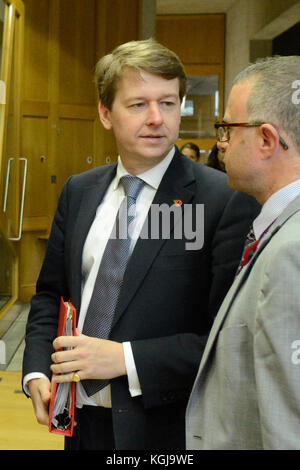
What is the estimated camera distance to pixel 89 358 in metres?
1.43

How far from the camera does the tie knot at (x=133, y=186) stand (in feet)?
5.33

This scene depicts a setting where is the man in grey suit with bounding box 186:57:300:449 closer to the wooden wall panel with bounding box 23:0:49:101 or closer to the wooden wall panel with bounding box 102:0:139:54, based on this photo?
the wooden wall panel with bounding box 23:0:49:101

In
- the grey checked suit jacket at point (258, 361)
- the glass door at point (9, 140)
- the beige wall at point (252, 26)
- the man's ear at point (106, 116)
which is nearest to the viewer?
the grey checked suit jacket at point (258, 361)

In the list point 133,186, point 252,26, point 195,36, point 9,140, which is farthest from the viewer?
point 195,36

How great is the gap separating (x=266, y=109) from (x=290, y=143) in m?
0.10

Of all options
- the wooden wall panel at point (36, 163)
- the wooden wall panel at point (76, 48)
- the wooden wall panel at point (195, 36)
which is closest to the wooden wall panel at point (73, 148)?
the wooden wall panel at point (36, 163)

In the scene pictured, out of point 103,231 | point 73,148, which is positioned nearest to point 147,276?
point 103,231

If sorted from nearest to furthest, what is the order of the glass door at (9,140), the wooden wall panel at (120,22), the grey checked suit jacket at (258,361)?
the grey checked suit jacket at (258,361) < the glass door at (9,140) < the wooden wall panel at (120,22)

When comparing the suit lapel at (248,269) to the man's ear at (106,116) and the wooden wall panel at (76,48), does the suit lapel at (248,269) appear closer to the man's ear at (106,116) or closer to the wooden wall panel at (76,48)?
the man's ear at (106,116)

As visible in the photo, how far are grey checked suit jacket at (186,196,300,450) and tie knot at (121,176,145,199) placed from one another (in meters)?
0.56

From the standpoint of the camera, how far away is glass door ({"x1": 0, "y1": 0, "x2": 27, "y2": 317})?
4.91m

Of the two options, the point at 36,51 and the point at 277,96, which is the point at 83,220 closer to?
the point at 277,96

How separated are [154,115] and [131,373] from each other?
0.67 meters

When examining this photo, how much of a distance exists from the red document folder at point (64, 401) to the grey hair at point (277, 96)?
2.11 ft
